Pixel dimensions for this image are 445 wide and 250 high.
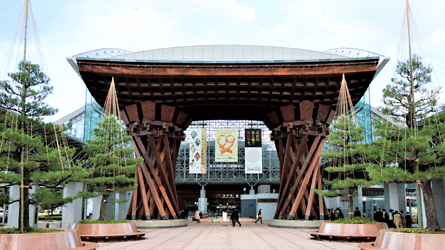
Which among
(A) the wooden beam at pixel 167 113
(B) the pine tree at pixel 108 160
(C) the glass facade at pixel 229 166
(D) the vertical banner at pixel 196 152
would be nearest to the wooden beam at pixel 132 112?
(A) the wooden beam at pixel 167 113

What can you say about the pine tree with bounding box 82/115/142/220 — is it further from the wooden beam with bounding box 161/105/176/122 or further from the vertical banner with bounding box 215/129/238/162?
the vertical banner with bounding box 215/129/238/162

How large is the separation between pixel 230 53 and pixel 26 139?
15.8 meters

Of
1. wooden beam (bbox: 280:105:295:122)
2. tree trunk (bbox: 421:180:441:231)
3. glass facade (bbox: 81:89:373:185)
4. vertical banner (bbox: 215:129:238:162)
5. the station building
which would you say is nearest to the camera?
tree trunk (bbox: 421:180:441:231)

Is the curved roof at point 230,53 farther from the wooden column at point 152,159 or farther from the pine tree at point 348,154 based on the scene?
the pine tree at point 348,154

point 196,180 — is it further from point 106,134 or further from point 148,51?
point 106,134

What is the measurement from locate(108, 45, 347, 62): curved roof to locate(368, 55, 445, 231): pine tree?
12.5m

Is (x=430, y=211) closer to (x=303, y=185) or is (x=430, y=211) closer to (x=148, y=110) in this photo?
(x=303, y=185)

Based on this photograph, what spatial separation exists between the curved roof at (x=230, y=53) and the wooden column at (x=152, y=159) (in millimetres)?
3218

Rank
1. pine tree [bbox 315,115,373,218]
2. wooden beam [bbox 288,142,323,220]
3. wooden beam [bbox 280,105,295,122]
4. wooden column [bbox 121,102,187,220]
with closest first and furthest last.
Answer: pine tree [bbox 315,115,373,218] < wooden beam [bbox 288,142,323,220] < wooden column [bbox 121,102,187,220] < wooden beam [bbox 280,105,295,122]

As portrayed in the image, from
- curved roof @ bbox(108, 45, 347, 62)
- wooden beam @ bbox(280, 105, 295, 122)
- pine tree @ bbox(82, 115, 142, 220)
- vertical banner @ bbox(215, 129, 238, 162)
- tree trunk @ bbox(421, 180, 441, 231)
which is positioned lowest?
tree trunk @ bbox(421, 180, 441, 231)

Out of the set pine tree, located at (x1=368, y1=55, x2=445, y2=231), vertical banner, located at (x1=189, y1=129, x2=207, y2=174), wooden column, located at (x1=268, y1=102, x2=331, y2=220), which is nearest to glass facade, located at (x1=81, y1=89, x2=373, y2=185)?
vertical banner, located at (x1=189, y1=129, x2=207, y2=174)

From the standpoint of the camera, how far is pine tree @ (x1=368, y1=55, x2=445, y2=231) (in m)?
9.73

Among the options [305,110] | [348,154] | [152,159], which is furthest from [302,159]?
[152,159]

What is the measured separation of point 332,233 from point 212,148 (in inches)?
1643
